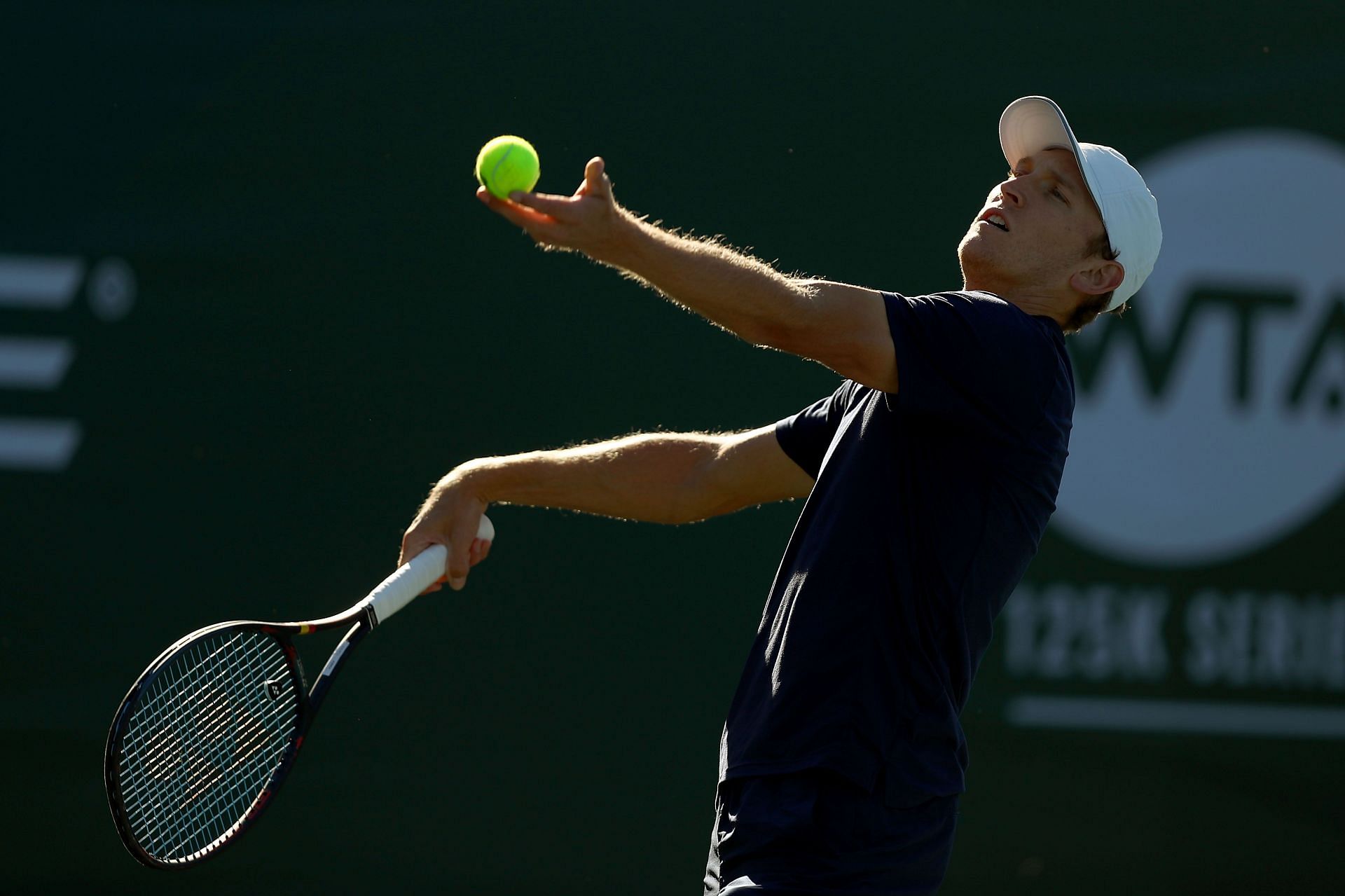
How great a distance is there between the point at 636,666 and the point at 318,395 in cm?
108

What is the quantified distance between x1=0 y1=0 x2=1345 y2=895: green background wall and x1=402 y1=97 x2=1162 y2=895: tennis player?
1.54 metres

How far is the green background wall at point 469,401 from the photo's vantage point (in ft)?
12.3

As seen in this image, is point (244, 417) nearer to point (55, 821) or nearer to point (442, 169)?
point (442, 169)

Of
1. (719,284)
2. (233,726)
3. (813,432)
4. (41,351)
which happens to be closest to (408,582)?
(233,726)

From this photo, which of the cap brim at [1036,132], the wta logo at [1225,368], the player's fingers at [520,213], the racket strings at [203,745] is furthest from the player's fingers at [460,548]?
the wta logo at [1225,368]

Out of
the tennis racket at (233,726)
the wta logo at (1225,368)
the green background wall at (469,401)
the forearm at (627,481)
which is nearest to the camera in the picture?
the tennis racket at (233,726)

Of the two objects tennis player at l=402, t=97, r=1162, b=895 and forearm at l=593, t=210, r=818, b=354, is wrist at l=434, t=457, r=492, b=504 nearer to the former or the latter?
tennis player at l=402, t=97, r=1162, b=895

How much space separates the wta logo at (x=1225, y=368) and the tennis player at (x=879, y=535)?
1644 millimetres

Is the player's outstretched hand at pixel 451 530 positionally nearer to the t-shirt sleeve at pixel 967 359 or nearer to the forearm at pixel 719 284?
the forearm at pixel 719 284

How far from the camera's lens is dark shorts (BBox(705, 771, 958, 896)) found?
209 centimetres

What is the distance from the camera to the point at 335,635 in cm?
380

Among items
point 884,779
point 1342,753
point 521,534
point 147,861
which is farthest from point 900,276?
point 147,861

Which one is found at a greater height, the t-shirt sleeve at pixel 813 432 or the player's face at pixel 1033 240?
the player's face at pixel 1033 240

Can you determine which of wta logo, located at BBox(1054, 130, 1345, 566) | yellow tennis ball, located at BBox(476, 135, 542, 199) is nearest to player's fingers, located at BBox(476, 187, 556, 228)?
yellow tennis ball, located at BBox(476, 135, 542, 199)
